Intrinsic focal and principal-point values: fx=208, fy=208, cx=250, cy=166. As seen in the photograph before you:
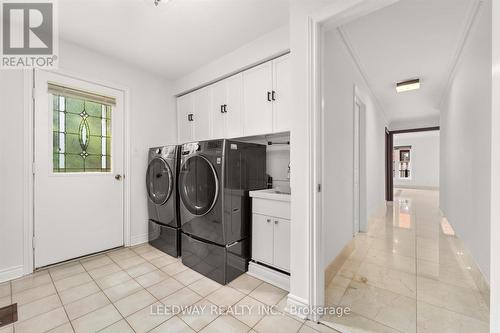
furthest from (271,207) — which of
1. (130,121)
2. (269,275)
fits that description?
(130,121)

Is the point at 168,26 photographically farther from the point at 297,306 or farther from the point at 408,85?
the point at 408,85

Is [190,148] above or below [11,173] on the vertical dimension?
above

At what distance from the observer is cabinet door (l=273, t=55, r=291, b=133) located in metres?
2.16

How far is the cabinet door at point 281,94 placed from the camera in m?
2.16

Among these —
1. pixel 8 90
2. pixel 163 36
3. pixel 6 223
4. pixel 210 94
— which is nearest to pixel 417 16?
pixel 210 94

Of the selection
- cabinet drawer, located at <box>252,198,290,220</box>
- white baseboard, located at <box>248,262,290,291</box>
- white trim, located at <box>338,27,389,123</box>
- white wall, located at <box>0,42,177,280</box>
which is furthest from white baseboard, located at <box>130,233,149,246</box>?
white trim, located at <box>338,27,389,123</box>

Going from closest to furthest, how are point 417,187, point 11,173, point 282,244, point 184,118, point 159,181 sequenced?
point 282,244 → point 11,173 → point 159,181 → point 184,118 → point 417,187

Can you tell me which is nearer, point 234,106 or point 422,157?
point 234,106

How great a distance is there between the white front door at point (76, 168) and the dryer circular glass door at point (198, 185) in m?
1.11

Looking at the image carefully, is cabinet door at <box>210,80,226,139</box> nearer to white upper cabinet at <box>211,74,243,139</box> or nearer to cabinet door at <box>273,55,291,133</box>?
white upper cabinet at <box>211,74,243,139</box>

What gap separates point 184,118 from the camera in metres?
3.31

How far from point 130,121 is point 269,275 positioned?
2.68m

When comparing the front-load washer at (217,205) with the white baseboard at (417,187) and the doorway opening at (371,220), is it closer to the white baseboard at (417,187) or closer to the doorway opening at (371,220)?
the doorway opening at (371,220)

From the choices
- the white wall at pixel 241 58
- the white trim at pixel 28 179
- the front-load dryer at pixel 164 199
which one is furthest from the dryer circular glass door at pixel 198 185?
the white trim at pixel 28 179
